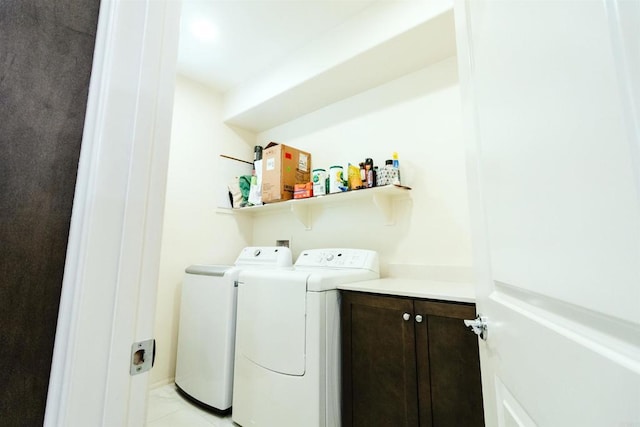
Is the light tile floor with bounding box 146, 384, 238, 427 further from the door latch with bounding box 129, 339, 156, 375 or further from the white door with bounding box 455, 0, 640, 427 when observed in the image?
the white door with bounding box 455, 0, 640, 427

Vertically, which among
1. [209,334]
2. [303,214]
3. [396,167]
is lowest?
[209,334]

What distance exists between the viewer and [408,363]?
1.27m

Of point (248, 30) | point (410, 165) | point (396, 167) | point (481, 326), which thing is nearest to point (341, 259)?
point (396, 167)

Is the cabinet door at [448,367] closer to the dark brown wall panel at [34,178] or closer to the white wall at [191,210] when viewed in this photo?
the dark brown wall panel at [34,178]

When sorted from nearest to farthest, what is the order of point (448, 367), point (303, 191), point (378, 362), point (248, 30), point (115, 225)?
1. point (115, 225)
2. point (448, 367)
3. point (378, 362)
4. point (248, 30)
5. point (303, 191)

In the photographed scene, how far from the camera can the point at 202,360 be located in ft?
6.63

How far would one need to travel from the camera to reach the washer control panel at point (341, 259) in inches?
75.3

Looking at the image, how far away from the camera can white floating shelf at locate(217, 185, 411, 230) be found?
6.63 ft

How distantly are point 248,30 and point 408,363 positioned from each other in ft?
8.11

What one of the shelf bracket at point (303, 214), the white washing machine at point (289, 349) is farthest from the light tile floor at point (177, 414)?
the shelf bracket at point (303, 214)

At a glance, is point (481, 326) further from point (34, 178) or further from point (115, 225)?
point (34, 178)

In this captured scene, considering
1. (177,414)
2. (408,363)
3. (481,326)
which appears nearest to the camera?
(481,326)

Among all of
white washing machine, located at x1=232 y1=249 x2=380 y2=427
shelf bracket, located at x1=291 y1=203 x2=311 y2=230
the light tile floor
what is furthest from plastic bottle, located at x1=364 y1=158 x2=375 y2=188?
the light tile floor

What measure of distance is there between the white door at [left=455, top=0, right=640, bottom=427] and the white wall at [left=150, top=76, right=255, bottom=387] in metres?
2.49
